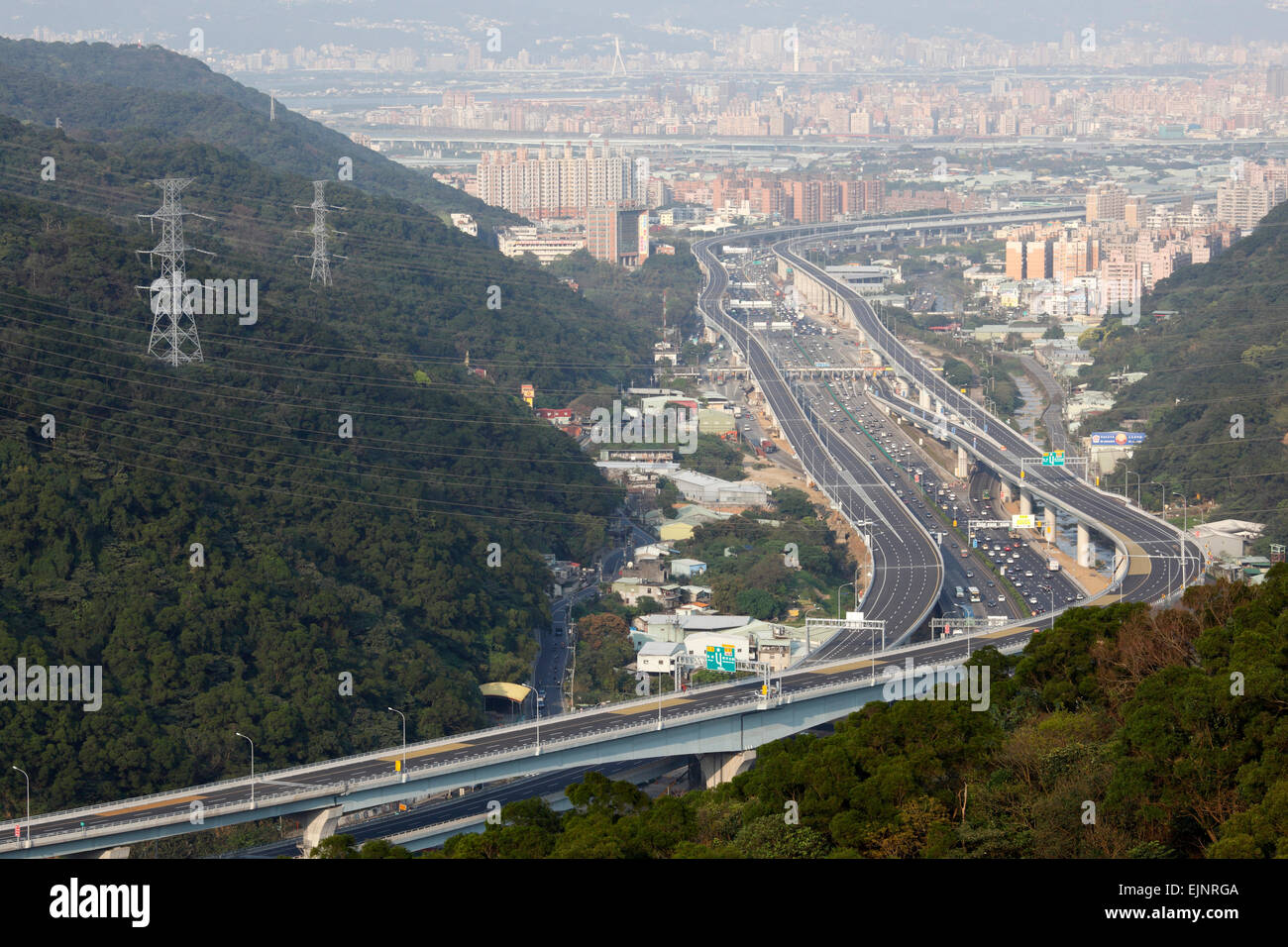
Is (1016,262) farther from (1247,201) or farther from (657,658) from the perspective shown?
(657,658)

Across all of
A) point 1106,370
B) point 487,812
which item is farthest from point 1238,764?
point 1106,370

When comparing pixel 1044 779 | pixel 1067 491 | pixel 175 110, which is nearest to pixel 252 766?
pixel 1044 779

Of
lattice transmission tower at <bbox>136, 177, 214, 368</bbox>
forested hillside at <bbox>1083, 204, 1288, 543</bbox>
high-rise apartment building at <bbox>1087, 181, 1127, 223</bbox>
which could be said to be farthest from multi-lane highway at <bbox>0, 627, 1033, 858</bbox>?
high-rise apartment building at <bbox>1087, 181, 1127, 223</bbox>

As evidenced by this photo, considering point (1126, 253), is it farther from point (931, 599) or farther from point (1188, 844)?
point (1188, 844)

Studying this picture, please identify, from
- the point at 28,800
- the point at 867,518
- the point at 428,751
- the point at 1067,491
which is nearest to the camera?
the point at 28,800

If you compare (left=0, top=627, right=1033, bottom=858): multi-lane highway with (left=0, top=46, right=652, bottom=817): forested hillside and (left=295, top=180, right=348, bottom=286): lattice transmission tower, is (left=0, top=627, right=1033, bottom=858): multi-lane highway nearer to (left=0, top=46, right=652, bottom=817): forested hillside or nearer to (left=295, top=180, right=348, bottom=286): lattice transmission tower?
(left=0, top=46, right=652, bottom=817): forested hillside
